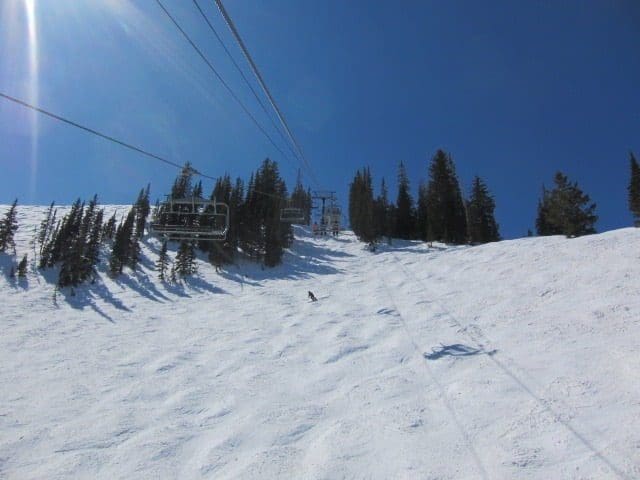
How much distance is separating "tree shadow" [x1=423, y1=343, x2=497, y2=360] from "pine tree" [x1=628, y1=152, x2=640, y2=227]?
42.0 m

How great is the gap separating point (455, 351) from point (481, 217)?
154 feet

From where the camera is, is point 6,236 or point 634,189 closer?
point 634,189

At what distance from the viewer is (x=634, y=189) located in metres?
45.5

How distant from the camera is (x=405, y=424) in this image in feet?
33.7

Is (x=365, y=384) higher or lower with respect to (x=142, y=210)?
lower

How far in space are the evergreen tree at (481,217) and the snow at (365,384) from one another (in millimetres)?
25864

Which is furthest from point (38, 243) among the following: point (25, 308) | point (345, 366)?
point (345, 366)

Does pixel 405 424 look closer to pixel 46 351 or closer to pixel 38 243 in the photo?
pixel 46 351

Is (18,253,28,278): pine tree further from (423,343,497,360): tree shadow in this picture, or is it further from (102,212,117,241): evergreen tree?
(423,343,497,360): tree shadow

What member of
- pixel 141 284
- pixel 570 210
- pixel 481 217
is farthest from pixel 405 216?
pixel 141 284

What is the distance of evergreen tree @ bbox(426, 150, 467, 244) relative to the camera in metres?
57.7

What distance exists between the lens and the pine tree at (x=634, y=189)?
→ 43812 mm

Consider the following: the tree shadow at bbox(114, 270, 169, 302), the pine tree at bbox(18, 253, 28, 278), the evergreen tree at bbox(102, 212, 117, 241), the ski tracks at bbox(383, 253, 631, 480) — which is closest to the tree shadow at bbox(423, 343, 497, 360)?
the ski tracks at bbox(383, 253, 631, 480)

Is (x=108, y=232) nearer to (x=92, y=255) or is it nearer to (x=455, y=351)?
(x=92, y=255)
